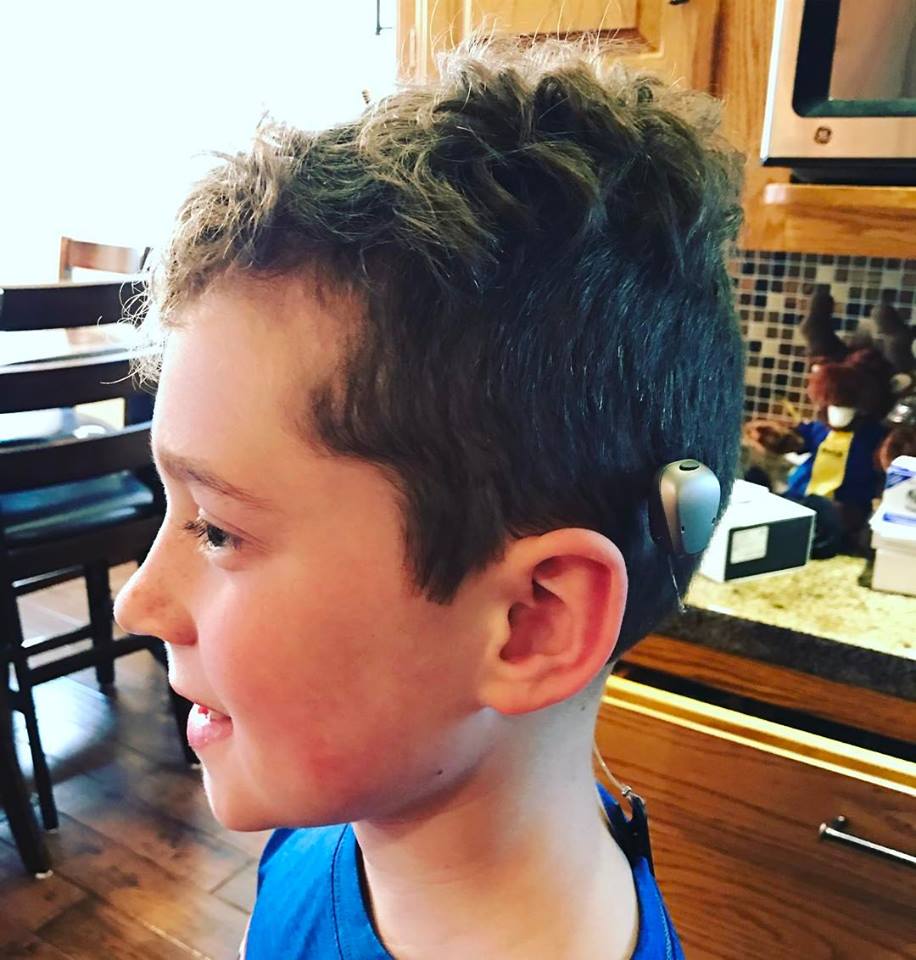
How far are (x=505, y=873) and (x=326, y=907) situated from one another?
155mm

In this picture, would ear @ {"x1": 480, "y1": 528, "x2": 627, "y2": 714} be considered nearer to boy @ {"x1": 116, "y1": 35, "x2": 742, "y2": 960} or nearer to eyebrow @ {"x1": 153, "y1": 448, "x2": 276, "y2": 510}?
boy @ {"x1": 116, "y1": 35, "x2": 742, "y2": 960}

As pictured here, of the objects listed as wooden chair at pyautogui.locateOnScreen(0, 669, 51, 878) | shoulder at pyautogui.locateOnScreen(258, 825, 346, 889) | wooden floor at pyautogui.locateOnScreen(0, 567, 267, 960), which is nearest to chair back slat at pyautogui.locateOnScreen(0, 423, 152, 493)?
wooden chair at pyautogui.locateOnScreen(0, 669, 51, 878)

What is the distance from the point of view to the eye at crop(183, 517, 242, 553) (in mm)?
505

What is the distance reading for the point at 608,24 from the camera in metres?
1.12

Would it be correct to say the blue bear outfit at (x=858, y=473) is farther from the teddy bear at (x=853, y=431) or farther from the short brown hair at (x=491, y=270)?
the short brown hair at (x=491, y=270)

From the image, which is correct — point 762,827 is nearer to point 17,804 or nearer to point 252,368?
point 252,368

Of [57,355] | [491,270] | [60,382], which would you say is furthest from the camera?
[57,355]

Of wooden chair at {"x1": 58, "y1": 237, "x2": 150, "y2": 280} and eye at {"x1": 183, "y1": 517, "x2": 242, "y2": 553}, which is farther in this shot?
wooden chair at {"x1": 58, "y1": 237, "x2": 150, "y2": 280}

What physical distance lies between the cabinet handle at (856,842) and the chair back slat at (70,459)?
50.0 inches

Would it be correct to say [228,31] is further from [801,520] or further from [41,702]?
[801,520]

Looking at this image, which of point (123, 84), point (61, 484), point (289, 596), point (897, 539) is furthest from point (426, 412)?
point (123, 84)

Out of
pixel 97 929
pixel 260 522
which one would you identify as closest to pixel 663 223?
pixel 260 522

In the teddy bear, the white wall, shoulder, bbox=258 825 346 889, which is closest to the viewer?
shoulder, bbox=258 825 346 889

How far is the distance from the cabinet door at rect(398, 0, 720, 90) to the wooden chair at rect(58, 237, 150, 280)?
4.20 feet
